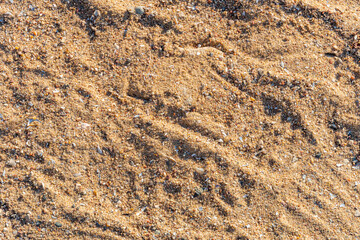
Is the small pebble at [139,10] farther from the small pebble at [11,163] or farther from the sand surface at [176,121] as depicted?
the small pebble at [11,163]

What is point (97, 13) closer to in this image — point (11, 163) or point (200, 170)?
point (11, 163)

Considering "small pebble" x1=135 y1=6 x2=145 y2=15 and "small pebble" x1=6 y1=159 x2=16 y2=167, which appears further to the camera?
"small pebble" x1=135 y1=6 x2=145 y2=15

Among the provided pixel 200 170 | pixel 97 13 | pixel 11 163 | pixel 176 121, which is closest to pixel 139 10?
pixel 97 13

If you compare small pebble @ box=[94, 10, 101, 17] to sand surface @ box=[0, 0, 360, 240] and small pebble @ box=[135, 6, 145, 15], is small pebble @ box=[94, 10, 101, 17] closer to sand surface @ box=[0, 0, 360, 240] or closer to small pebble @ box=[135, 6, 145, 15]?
sand surface @ box=[0, 0, 360, 240]

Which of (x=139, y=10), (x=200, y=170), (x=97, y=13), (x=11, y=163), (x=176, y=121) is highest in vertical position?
(x=139, y=10)

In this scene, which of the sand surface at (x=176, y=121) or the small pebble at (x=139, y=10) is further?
the small pebble at (x=139, y=10)

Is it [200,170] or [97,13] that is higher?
[97,13]

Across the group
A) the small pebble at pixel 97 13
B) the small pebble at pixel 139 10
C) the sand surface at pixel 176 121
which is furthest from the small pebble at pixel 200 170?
the small pebble at pixel 97 13

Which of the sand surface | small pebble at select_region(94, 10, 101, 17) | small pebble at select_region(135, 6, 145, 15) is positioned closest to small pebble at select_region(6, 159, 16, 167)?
the sand surface
